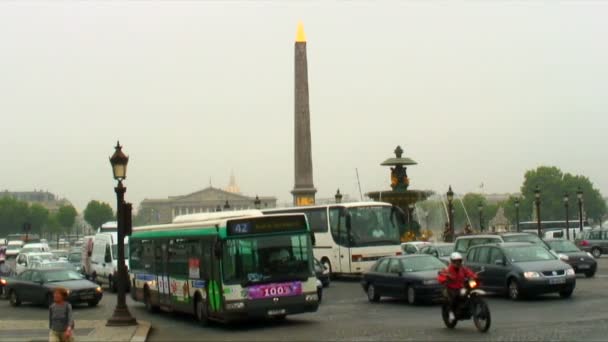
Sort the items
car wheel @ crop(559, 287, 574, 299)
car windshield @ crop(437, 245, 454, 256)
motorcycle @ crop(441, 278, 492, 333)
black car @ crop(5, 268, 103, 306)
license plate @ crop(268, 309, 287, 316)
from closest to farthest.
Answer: motorcycle @ crop(441, 278, 492, 333), license plate @ crop(268, 309, 287, 316), car wheel @ crop(559, 287, 574, 299), black car @ crop(5, 268, 103, 306), car windshield @ crop(437, 245, 454, 256)

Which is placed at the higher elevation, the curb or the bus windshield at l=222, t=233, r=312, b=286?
the bus windshield at l=222, t=233, r=312, b=286

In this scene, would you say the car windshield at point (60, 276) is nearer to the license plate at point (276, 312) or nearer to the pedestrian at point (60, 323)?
the license plate at point (276, 312)

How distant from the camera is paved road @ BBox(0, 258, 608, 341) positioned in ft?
56.6

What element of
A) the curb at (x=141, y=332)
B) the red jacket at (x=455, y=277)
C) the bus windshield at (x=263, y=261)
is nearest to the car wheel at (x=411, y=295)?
the bus windshield at (x=263, y=261)

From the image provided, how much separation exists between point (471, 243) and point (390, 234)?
5.17m

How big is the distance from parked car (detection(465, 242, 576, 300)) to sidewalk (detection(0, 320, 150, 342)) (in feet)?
30.0

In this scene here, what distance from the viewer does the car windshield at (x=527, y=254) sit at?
2493 cm

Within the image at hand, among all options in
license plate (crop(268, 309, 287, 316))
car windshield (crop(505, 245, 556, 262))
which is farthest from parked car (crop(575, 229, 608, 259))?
license plate (crop(268, 309, 287, 316))

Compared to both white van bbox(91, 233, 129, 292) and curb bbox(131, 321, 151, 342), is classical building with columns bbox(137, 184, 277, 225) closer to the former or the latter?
white van bbox(91, 233, 129, 292)

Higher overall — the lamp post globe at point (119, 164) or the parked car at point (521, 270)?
the lamp post globe at point (119, 164)

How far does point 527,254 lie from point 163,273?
937 centimetres

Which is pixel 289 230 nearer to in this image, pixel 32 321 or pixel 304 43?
pixel 32 321

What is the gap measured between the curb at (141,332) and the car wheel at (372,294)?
6838 mm

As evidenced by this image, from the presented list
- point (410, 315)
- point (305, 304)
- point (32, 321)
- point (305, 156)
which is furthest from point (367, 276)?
point (305, 156)
